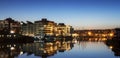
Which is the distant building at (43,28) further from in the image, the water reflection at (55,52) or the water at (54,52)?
the water at (54,52)

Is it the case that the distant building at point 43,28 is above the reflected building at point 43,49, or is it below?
above

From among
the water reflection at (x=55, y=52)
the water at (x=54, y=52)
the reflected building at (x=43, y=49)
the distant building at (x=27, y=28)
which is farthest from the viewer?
the distant building at (x=27, y=28)

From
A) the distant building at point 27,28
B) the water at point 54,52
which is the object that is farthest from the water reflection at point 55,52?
the distant building at point 27,28

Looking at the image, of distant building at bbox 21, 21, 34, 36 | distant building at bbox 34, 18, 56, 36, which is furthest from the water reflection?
distant building at bbox 21, 21, 34, 36

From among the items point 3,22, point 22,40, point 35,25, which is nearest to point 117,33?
point 22,40

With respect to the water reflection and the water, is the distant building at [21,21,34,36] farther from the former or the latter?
the water

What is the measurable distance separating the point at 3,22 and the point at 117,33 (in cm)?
7664

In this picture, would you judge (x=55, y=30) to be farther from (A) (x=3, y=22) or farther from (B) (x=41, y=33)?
(A) (x=3, y=22)

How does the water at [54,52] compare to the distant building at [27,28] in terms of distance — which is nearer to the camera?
the water at [54,52]

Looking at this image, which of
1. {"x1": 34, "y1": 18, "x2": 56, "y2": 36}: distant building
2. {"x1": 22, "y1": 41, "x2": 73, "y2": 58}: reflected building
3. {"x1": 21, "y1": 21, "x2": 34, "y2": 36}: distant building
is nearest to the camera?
{"x1": 22, "y1": 41, "x2": 73, "y2": 58}: reflected building

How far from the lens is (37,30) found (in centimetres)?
17575

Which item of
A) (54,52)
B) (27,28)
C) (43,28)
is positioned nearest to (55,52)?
(54,52)

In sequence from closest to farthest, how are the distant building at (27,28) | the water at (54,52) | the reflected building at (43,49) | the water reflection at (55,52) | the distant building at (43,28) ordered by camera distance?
1. the water at (54,52)
2. the water reflection at (55,52)
3. the reflected building at (43,49)
4. the distant building at (43,28)
5. the distant building at (27,28)

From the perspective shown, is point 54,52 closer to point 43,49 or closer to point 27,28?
point 43,49
